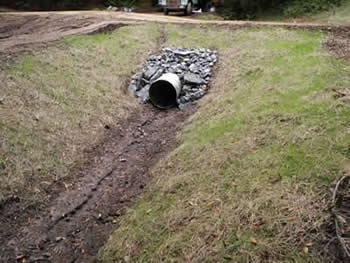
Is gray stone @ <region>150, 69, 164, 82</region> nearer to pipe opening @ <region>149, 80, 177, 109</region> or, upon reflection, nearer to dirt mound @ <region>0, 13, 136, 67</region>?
pipe opening @ <region>149, 80, 177, 109</region>

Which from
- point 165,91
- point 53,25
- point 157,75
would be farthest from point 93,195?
point 53,25

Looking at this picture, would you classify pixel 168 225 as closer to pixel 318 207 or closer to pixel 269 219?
pixel 269 219

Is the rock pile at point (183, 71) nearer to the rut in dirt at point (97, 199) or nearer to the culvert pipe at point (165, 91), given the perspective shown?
the culvert pipe at point (165, 91)

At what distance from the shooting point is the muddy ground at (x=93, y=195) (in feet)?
17.6

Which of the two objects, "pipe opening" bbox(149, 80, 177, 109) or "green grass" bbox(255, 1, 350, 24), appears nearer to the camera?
"pipe opening" bbox(149, 80, 177, 109)

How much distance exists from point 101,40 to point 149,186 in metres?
9.15

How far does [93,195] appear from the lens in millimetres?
6598

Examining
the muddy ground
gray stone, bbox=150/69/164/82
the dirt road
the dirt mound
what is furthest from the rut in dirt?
the dirt road

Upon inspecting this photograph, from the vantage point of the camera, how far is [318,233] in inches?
154

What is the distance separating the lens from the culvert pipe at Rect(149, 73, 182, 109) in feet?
33.9

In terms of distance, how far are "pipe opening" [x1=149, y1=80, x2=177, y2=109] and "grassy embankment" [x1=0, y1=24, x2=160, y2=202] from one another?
→ 0.73 metres

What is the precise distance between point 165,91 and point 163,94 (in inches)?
7.1

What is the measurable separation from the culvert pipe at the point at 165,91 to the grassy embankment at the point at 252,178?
1.92 meters

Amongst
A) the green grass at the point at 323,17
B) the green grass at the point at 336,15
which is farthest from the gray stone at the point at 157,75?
the green grass at the point at 336,15
